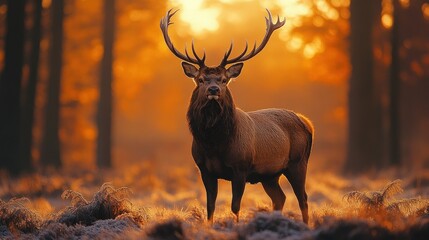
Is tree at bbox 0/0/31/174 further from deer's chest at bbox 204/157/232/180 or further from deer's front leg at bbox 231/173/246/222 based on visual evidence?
deer's front leg at bbox 231/173/246/222

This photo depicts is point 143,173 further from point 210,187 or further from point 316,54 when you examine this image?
point 210,187

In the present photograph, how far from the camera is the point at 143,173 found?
21.5m

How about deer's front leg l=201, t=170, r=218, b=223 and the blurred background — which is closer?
deer's front leg l=201, t=170, r=218, b=223

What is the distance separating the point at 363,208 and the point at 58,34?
723 inches

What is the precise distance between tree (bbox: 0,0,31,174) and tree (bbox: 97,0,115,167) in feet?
22.3

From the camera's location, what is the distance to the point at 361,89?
76.5 feet

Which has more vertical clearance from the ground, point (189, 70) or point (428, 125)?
point (189, 70)

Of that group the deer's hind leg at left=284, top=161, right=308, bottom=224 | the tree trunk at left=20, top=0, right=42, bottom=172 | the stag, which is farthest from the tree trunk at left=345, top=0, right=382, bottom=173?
the stag

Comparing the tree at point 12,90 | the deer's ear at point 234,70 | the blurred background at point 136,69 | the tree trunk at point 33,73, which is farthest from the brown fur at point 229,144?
the tree trunk at point 33,73

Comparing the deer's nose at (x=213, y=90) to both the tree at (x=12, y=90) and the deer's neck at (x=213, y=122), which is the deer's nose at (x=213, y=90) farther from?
the tree at (x=12, y=90)

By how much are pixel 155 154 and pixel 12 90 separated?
40.1 feet

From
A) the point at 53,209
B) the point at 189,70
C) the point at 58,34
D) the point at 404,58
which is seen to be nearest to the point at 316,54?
the point at 404,58

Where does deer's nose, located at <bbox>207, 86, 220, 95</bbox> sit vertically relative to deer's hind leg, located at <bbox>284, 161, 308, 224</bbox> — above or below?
above

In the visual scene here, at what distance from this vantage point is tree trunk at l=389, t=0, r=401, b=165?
977 inches
